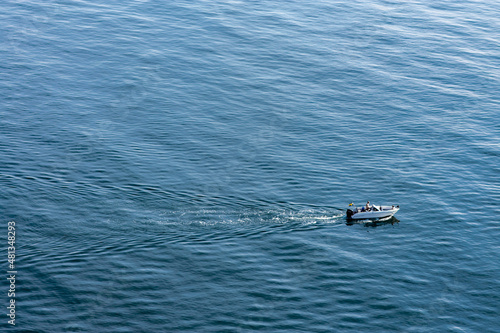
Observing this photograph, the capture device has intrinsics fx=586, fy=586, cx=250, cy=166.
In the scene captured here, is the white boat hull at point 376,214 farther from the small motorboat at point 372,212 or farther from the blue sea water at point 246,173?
the blue sea water at point 246,173

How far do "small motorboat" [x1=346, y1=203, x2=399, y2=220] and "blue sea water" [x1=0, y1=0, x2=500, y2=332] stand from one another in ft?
7.19

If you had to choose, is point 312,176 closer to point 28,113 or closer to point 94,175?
point 94,175

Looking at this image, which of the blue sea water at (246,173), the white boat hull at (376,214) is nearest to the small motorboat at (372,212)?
the white boat hull at (376,214)

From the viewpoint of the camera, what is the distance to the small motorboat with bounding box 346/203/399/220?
107500 mm

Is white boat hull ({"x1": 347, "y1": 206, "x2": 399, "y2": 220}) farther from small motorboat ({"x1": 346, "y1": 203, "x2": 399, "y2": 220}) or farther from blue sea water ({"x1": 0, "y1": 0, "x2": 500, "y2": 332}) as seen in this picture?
blue sea water ({"x1": 0, "y1": 0, "x2": 500, "y2": 332})

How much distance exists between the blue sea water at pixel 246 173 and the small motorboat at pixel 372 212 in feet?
7.19

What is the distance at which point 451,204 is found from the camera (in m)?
115

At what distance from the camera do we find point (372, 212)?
107438 mm

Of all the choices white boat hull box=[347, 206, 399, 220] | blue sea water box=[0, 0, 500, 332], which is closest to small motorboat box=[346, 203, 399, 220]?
white boat hull box=[347, 206, 399, 220]

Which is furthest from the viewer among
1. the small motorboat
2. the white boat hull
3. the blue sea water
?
the small motorboat

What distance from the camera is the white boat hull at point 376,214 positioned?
10738 cm

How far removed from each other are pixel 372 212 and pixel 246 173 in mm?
27810

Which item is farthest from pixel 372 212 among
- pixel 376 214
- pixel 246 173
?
pixel 246 173

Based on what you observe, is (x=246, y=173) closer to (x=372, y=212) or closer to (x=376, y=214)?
(x=372, y=212)
